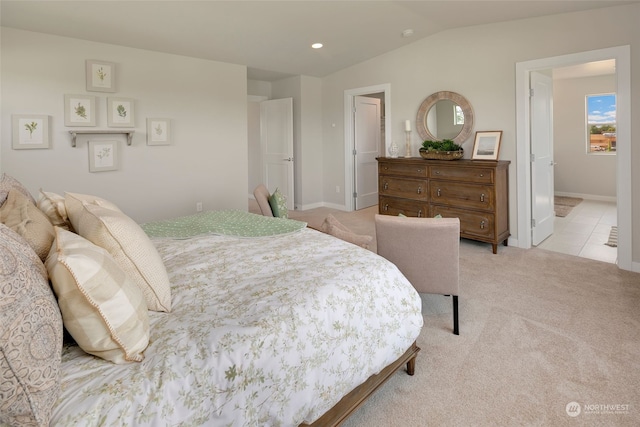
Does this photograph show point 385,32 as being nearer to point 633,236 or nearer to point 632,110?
point 632,110

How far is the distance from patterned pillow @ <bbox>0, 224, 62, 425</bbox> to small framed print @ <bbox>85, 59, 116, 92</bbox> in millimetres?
3891

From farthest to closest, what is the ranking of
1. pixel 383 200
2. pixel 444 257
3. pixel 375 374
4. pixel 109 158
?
pixel 383 200, pixel 109 158, pixel 444 257, pixel 375 374

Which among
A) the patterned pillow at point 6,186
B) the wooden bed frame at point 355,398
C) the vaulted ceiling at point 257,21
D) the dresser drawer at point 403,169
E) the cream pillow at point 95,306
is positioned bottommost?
the wooden bed frame at point 355,398

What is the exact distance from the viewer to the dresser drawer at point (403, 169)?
4766 millimetres

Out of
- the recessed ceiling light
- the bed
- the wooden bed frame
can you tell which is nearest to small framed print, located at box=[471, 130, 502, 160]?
the recessed ceiling light

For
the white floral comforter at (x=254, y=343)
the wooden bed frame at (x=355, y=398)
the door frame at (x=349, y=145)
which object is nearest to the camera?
the white floral comforter at (x=254, y=343)

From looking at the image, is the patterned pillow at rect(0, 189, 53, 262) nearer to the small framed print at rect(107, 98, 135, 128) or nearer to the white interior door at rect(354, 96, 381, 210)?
the small framed print at rect(107, 98, 135, 128)

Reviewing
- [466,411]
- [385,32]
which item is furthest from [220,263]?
[385,32]

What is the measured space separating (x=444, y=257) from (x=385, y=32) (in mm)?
3554

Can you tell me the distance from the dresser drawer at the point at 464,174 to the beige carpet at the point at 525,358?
1156mm

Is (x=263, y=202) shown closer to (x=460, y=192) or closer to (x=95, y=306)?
(x=460, y=192)

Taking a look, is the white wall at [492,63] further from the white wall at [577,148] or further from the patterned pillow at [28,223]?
the patterned pillow at [28,223]

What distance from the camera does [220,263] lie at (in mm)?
1849

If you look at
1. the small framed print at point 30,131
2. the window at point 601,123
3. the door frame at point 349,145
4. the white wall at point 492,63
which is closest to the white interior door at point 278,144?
the door frame at point 349,145
